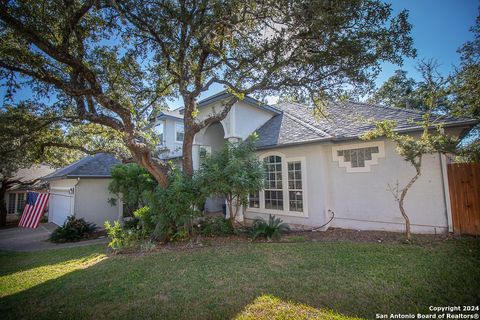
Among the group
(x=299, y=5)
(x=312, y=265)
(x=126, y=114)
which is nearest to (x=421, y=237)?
(x=312, y=265)

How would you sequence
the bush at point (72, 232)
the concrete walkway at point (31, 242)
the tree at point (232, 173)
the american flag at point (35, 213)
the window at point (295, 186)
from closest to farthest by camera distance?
the tree at point (232, 173) → the window at point (295, 186) → the concrete walkway at point (31, 242) → the bush at point (72, 232) → the american flag at point (35, 213)

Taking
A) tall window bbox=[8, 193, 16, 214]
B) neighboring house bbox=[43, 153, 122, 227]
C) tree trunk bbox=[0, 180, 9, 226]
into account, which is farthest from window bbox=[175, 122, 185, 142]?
tall window bbox=[8, 193, 16, 214]

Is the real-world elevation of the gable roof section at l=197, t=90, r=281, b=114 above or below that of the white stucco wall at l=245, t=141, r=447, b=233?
above

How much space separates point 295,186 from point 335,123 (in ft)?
11.7

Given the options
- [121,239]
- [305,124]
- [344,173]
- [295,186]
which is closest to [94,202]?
[121,239]

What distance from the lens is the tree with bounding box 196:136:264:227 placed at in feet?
25.6

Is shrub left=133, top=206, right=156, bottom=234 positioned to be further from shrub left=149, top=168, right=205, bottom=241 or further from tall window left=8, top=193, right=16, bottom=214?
tall window left=8, top=193, right=16, bottom=214

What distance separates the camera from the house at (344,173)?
748 cm

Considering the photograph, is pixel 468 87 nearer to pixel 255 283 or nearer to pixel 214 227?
pixel 255 283

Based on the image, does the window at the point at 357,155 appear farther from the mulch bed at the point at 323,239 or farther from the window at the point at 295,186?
the mulch bed at the point at 323,239

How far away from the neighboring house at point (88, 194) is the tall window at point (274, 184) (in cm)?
972

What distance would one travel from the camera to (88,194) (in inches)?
556

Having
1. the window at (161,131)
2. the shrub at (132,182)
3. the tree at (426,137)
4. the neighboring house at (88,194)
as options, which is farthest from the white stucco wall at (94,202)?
Answer: the tree at (426,137)

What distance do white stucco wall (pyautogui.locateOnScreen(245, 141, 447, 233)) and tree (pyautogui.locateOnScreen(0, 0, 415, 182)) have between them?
2928 mm
